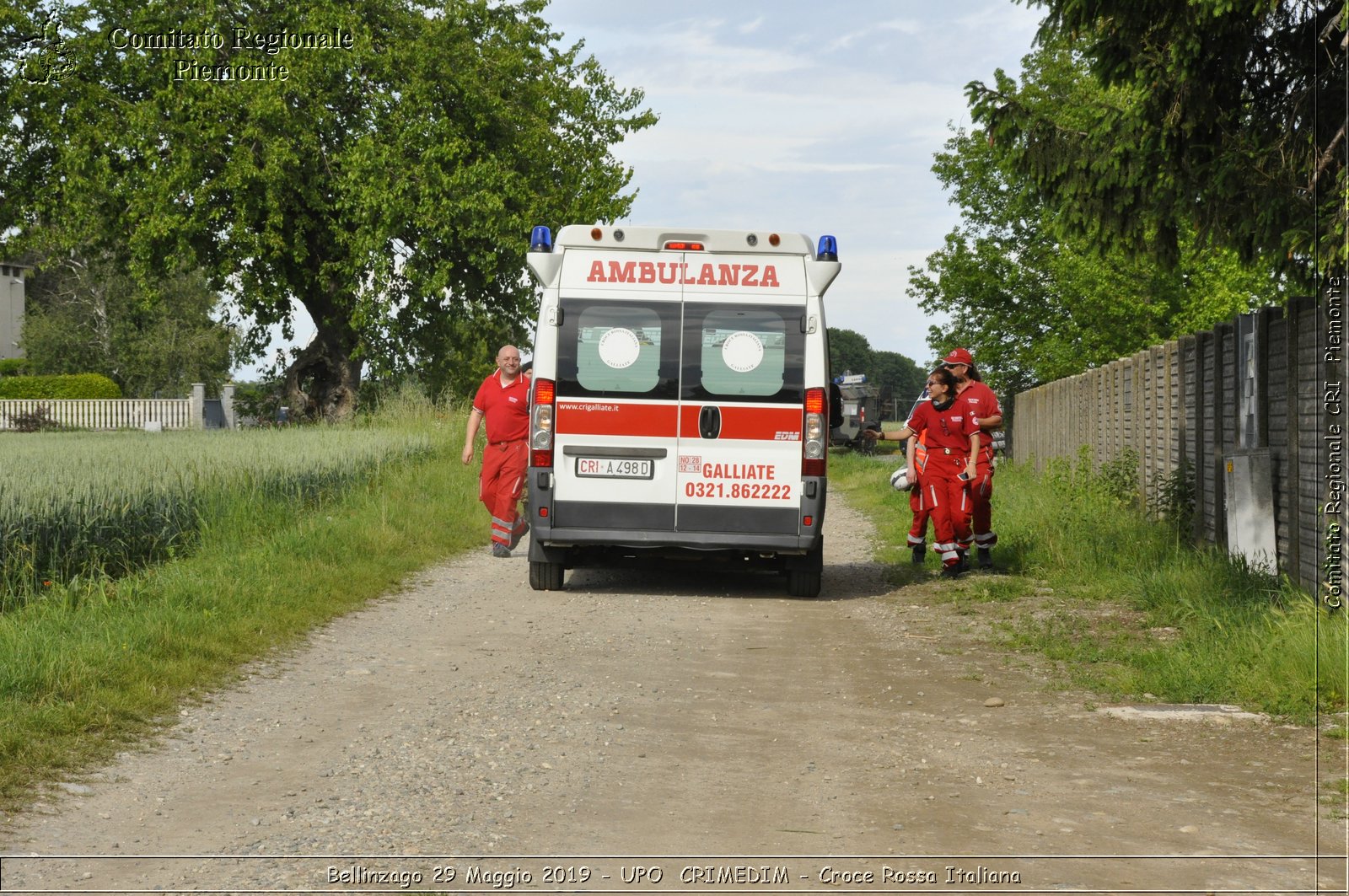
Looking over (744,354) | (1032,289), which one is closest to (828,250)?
Answer: (744,354)

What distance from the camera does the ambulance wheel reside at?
1159cm

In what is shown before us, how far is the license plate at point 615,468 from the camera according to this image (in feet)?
36.8

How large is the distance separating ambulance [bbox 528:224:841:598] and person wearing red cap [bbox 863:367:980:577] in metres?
1.38

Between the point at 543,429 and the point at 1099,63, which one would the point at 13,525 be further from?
the point at 1099,63

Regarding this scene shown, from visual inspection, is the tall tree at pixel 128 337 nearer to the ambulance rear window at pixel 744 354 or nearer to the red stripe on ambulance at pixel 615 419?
the red stripe on ambulance at pixel 615 419

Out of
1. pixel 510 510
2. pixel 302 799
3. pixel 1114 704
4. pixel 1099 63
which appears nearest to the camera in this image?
pixel 302 799

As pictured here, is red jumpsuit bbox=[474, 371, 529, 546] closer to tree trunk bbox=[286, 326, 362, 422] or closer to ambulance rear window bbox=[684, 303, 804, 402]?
ambulance rear window bbox=[684, 303, 804, 402]

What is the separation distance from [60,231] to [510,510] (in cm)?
2222

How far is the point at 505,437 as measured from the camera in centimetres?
1359

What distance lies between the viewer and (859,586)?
40.5 feet

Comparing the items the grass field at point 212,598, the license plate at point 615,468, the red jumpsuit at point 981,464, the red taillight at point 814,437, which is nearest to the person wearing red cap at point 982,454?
the red jumpsuit at point 981,464

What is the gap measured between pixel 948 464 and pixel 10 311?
73.8m

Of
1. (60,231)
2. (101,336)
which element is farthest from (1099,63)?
(101,336)

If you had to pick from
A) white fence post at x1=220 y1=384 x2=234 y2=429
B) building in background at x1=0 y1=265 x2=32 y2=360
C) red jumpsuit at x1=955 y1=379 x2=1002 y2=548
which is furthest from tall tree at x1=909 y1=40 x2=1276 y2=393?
building in background at x1=0 y1=265 x2=32 y2=360
